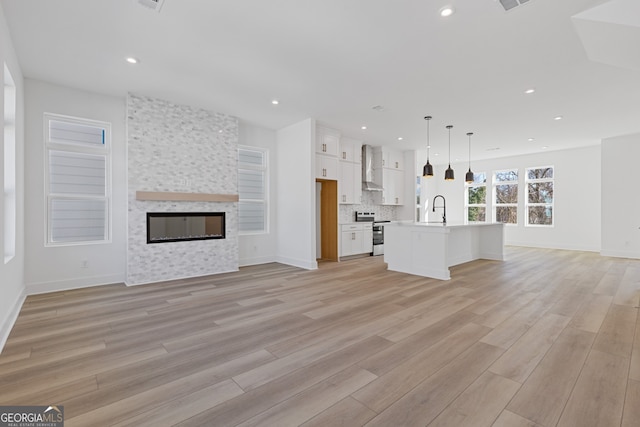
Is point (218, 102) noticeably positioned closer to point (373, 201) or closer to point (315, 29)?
point (315, 29)

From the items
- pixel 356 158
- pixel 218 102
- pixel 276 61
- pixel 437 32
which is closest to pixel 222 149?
pixel 218 102

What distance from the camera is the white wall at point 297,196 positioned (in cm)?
574

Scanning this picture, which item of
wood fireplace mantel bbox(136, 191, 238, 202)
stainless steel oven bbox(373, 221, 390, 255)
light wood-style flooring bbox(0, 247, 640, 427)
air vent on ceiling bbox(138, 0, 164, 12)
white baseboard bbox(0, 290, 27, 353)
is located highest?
air vent on ceiling bbox(138, 0, 164, 12)

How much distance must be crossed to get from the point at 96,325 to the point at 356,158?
6110 mm

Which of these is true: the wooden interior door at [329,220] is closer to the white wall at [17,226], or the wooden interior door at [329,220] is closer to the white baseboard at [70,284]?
the white baseboard at [70,284]

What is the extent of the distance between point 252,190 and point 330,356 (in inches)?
183

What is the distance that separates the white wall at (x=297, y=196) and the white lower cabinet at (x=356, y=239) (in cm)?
133

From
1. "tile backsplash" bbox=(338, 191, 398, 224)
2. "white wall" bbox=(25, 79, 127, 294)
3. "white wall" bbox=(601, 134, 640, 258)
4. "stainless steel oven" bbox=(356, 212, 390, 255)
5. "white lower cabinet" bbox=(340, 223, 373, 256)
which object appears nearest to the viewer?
"white wall" bbox=(25, 79, 127, 294)

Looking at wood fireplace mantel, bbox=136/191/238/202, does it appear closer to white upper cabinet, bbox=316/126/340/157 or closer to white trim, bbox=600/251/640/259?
white upper cabinet, bbox=316/126/340/157

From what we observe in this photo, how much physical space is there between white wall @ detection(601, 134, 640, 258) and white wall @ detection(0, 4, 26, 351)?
10898 mm

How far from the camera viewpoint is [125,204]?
4734mm

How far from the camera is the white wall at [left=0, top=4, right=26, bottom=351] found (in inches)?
103

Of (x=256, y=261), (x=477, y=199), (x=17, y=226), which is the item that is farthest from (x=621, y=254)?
(x=17, y=226)

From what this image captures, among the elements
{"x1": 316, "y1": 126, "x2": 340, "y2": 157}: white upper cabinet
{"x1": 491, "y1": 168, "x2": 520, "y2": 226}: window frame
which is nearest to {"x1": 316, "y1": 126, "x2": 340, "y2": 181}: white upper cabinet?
{"x1": 316, "y1": 126, "x2": 340, "y2": 157}: white upper cabinet
